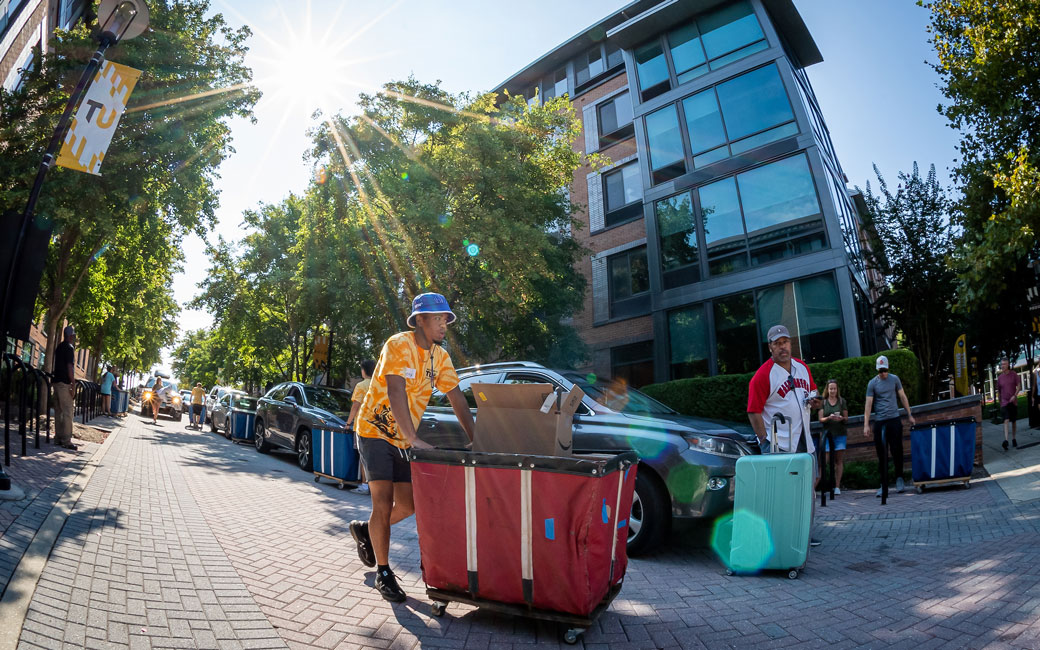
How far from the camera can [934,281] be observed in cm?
2027

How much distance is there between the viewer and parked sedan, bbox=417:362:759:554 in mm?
5117

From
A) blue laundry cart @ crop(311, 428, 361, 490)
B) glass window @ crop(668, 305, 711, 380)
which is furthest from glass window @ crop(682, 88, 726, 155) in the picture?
blue laundry cart @ crop(311, 428, 361, 490)

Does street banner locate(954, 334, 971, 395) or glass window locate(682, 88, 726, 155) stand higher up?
glass window locate(682, 88, 726, 155)

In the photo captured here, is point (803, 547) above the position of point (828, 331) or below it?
below

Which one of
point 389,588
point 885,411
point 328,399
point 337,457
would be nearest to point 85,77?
point 337,457

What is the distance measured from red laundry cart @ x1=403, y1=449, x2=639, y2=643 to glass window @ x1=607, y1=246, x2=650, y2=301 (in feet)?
58.3

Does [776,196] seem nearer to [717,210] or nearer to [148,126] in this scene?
[717,210]

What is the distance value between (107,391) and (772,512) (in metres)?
25.2

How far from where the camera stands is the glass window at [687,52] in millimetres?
18844

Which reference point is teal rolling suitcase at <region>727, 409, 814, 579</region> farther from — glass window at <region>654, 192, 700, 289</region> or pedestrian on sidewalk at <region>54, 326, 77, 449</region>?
glass window at <region>654, 192, 700, 289</region>

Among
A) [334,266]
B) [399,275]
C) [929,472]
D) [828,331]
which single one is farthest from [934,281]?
[334,266]

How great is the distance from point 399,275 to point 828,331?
36.9 feet

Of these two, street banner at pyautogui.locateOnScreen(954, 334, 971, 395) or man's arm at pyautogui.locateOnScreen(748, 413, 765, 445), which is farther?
street banner at pyautogui.locateOnScreen(954, 334, 971, 395)

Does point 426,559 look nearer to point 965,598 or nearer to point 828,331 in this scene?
point 965,598
